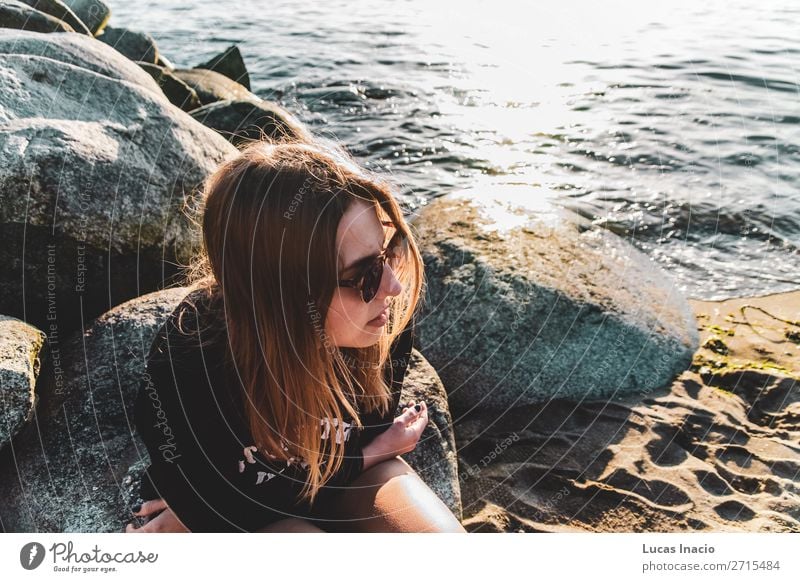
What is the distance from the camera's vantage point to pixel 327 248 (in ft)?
6.79

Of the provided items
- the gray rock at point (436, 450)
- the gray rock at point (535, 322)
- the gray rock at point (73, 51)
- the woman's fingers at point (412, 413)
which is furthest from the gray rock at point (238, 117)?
the woman's fingers at point (412, 413)

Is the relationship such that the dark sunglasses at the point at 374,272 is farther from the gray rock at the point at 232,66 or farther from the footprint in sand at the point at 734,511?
the gray rock at the point at 232,66

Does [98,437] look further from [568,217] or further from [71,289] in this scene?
[568,217]

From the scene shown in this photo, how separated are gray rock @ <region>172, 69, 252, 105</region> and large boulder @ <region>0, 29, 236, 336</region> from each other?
2.83 metres

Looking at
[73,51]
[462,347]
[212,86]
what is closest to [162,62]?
[212,86]

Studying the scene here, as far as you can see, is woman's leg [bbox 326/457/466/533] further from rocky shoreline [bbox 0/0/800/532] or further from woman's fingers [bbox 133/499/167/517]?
rocky shoreline [bbox 0/0/800/532]

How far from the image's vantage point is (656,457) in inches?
148

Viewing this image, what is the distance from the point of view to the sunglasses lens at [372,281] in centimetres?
219

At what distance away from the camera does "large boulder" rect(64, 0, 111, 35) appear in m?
9.02

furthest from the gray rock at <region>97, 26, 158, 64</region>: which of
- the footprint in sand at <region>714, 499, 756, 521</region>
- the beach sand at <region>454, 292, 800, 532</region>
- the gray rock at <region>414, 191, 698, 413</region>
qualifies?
the footprint in sand at <region>714, 499, 756, 521</region>

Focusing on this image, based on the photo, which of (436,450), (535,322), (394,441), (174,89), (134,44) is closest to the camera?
(394,441)

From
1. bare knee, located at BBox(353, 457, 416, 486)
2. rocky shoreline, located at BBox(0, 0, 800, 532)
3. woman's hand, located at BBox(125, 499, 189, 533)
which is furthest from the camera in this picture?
rocky shoreline, located at BBox(0, 0, 800, 532)

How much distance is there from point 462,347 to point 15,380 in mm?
2469

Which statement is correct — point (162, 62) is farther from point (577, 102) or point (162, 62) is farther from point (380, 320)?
point (380, 320)
